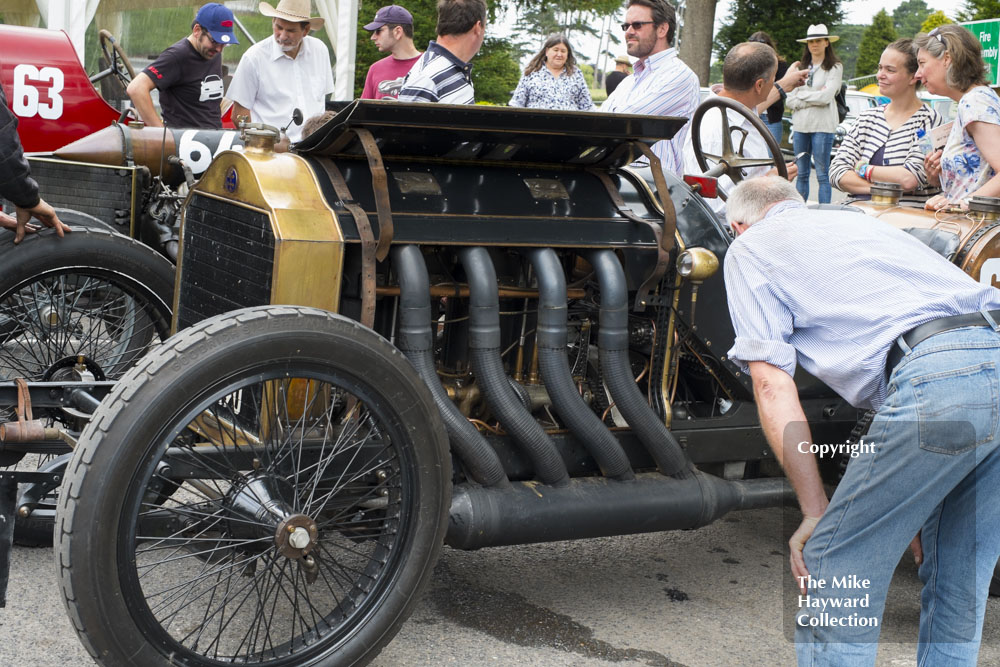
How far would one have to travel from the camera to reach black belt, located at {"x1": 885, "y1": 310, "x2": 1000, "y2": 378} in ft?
7.63

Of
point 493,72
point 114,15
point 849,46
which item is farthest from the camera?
point 849,46

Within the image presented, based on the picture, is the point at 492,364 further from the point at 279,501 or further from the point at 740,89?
the point at 740,89

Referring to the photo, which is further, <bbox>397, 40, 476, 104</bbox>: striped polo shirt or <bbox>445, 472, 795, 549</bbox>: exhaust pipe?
<bbox>397, 40, 476, 104</bbox>: striped polo shirt

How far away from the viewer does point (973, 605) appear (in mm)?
2449

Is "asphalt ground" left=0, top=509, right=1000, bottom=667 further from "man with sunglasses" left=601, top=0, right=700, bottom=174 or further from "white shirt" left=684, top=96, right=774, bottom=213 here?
"man with sunglasses" left=601, top=0, right=700, bottom=174

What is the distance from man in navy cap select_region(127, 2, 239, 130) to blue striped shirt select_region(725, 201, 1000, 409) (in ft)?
14.0

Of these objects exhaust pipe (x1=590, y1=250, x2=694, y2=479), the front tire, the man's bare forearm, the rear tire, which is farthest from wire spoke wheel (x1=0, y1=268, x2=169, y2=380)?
the man's bare forearm

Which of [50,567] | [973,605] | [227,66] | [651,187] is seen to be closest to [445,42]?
[651,187]

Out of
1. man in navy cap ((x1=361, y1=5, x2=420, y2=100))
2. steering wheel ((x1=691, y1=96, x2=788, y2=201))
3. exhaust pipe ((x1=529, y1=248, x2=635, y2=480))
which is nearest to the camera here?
exhaust pipe ((x1=529, y1=248, x2=635, y2=480))

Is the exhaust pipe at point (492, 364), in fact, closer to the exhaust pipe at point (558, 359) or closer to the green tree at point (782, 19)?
the exhaust pipe at point (558, 359)

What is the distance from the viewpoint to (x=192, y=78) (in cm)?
608

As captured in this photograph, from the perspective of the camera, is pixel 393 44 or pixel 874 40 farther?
pixel 874 40

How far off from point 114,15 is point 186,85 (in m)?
3.10

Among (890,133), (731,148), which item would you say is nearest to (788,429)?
(731,148)
